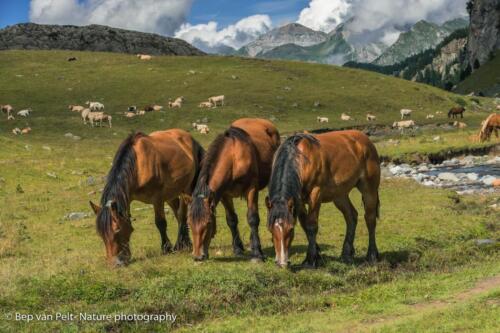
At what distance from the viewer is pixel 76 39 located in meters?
150

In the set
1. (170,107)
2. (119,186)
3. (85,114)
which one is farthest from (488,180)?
(85,114)

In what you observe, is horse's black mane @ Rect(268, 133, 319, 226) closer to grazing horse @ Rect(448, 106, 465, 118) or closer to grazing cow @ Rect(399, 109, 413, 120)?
grazing cow @ Rect(399, 109, 413, 120)

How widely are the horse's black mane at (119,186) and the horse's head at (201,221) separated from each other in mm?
1604

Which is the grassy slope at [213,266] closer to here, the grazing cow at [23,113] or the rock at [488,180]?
the rock at [488,180]

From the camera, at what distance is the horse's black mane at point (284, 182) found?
11945 mm

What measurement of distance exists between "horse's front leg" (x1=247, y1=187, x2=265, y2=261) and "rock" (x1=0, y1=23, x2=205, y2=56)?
144m

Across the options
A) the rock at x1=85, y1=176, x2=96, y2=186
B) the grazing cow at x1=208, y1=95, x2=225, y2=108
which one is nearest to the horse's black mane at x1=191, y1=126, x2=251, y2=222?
the rock at x1=85, y1=176, x2=96, y2=186

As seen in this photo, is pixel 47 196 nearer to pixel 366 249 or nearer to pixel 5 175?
pixel 5 175

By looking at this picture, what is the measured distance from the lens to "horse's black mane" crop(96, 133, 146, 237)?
12.3 meters

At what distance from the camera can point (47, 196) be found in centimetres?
2697

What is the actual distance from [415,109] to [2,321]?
6312 centimetres

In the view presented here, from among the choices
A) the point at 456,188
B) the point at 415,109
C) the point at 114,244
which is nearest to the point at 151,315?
the point at 114,244

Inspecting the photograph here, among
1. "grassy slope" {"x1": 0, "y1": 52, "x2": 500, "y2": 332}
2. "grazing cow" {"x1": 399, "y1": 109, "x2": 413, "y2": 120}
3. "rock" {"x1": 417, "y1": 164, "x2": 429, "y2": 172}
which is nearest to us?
"grassy slope" {"x1": 0, "y1": 52, "x2": 500, "y2": 332}

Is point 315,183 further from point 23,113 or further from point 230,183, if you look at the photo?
point 23,113
